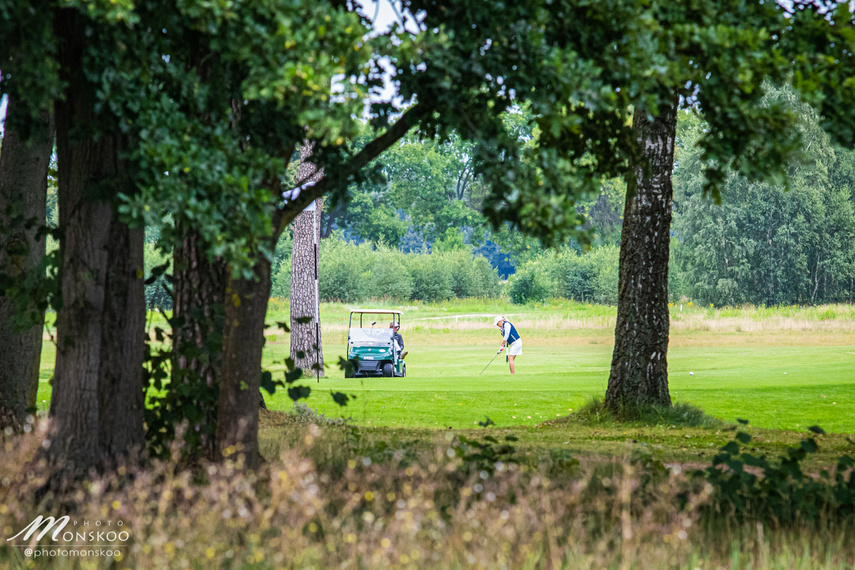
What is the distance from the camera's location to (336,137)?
3.65 meters

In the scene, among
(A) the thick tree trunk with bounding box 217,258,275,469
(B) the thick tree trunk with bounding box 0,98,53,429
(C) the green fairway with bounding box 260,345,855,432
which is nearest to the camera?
(A) the thick tree trunk with bounding box 217,258,275,469

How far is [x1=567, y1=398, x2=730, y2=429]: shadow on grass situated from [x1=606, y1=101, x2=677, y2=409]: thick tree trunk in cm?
10

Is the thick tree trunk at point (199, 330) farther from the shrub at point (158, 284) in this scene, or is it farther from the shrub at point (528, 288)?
the shrub at point (528, 288)

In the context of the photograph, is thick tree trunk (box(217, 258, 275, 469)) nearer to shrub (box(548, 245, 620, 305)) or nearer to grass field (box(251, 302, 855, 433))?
grass field (box(251, 302, 855, 433))

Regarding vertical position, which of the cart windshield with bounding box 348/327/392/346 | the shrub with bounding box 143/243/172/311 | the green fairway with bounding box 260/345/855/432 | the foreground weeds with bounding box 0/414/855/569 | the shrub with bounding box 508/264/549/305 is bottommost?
the green fairway with bounding box 260/345/855/432

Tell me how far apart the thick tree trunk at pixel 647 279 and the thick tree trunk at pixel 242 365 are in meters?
6.65

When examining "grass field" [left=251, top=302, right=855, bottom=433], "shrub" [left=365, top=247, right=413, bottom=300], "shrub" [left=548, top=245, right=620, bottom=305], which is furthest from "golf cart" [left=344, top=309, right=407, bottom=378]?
"shrub" [left=548, top=245, right=620, bottom=305]

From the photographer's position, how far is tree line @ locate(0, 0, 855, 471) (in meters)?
3.83

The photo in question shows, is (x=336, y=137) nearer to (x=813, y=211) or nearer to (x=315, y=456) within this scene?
(x=315, y=456)

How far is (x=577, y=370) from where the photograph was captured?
66.0 feet

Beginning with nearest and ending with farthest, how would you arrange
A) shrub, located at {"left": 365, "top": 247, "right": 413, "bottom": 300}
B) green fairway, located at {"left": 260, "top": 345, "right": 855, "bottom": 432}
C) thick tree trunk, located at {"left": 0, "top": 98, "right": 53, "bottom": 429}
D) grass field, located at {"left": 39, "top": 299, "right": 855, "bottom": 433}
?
thick tree trunk, located at {"left": 0, "top": 98, "right": 53, "bottom": 429}
green fairway, located at {"left": 260, "top": 345, "right": 855, "bottom": 432}
grass field, located at {"left": 39, "top": 299, "right": 855, "bottom": 433}
shrub, located at {"left": 365, "top": 247, "right": 413, "bottom": 300}

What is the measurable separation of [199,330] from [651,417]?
6.83 m

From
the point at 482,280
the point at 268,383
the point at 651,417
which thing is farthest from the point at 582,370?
the point at 482,280

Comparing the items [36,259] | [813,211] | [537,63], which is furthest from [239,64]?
[813,211]
